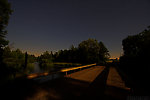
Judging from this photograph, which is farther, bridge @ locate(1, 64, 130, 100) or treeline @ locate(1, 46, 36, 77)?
treeline @ locate(1, 46, 36, 77)

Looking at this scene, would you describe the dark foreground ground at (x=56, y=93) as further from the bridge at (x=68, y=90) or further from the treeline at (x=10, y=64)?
the treeline at (x=10, y=64)

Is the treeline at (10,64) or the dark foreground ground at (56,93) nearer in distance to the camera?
the dark foreground ground at (56,93)

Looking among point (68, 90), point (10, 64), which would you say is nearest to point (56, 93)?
point (68, 90)

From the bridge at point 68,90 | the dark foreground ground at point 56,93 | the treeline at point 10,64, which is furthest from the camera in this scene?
the treeline at point 10,64

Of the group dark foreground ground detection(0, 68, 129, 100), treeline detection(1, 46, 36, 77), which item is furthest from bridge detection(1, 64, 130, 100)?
treeline detection(1, 46, 36, 77)

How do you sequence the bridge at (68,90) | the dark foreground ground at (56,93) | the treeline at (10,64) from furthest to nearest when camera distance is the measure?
1. the treeline at (10,64)
2. the bridge at (68,90)
3. the dark foreground ground at (56,93)

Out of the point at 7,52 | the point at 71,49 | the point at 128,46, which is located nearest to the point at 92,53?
the point at 128,46

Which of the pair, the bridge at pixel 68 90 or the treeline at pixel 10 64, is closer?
the bridge at pixel 68 90

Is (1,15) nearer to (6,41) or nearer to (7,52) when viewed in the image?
(6,41)

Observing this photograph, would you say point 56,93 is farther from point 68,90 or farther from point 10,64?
point 10,64

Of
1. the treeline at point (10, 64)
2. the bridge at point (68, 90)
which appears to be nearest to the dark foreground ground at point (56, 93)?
the bridge at point (68, 90)

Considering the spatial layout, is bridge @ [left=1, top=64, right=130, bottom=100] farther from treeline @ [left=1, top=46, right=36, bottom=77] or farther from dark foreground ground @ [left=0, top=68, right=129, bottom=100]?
treeline @ [left=1, top=46, right=36, bottom=77]

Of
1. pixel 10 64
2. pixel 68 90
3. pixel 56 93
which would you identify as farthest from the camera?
pixel 10 64

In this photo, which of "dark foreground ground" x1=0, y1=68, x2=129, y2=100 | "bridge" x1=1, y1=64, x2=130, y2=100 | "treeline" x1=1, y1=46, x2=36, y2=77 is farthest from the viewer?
"treeline" x1=1, y1=46, x2=36, y2=77
